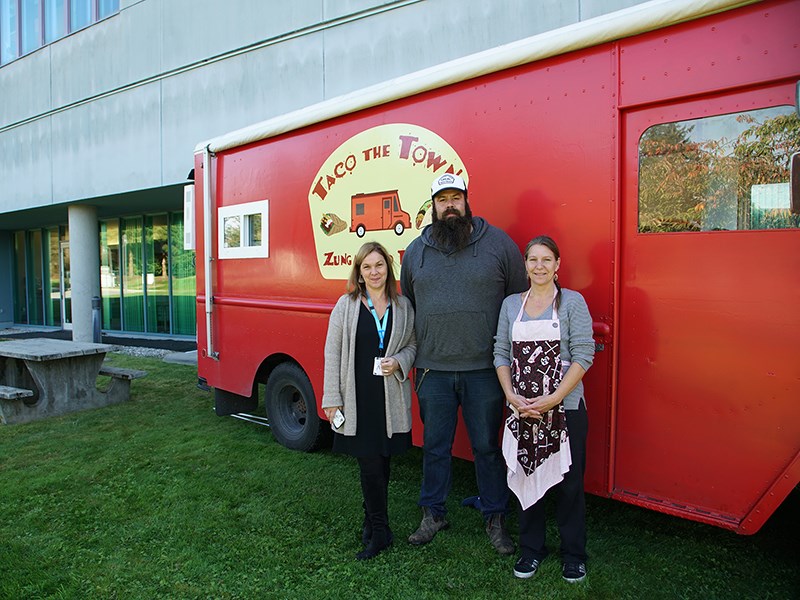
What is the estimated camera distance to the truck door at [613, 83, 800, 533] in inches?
104

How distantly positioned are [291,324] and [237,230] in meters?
1.23

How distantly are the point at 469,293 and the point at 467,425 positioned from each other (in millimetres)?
774

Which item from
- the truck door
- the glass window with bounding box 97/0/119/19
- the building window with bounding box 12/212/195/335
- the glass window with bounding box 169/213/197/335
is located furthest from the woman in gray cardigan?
the glass window with bounding box 97/0/119/19

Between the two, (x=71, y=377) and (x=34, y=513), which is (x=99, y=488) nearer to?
(x=34, y=513)

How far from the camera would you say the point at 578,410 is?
2.96 meters

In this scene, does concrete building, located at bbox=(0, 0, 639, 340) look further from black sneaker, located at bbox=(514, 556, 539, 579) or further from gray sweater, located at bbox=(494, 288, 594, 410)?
black sneaker, located at bbox=(514, 556, 539, 579)

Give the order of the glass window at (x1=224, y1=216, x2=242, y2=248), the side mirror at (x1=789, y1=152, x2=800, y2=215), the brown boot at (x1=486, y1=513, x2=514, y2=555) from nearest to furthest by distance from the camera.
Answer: the side mirror at (x1=789, y1=152, x2=800, y2=215)
the brown boot at (x1=486, y1=513, x2=514, y2=555)
the glass window at (x1=224, y1=216, x2=242, y2=248)

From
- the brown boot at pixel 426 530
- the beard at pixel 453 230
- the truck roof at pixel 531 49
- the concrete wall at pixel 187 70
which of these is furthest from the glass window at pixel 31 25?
the brown boot at pixel 426 530

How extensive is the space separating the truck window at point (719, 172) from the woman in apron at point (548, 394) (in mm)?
603

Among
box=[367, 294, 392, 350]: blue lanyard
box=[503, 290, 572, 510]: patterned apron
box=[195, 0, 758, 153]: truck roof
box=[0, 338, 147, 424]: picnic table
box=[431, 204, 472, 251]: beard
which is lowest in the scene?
box=[0, 338, 147, 424]: picnic table

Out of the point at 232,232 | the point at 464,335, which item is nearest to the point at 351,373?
the point at 464,335

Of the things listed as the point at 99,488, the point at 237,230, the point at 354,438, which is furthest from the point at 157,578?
the point at 237,230

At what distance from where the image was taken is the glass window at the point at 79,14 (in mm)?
13203

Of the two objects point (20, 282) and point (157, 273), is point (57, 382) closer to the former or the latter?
point (157, 273)
